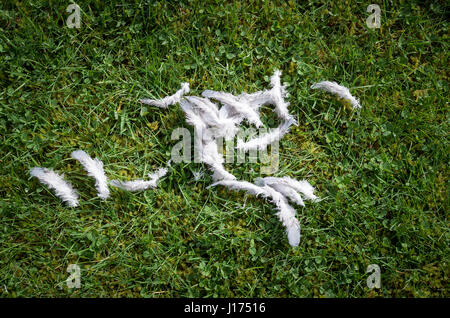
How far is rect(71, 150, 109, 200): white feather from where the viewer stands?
9.39 feet

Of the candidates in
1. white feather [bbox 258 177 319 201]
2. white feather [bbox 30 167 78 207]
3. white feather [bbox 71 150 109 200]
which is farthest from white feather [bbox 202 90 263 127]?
white feather [bbox 30 167 78 207]

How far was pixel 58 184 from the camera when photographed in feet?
9.46

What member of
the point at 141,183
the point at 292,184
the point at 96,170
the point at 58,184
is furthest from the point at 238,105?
the point at 58,184

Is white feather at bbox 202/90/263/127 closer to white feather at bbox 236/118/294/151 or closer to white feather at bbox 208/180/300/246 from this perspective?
white feather at bbox 236/118/294/151

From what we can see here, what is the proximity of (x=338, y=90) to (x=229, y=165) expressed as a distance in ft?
3.50

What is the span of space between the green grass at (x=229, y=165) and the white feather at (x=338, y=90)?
0.06 m

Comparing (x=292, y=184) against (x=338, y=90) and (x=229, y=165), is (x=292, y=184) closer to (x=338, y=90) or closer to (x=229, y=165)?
(x=229, y=165)

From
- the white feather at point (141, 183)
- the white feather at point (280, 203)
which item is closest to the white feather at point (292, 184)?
the white feather at point (280, 203)

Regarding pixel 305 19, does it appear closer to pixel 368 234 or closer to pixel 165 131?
pixel 165 131

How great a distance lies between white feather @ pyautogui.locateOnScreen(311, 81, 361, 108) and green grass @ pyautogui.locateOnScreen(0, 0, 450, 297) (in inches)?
2.4
